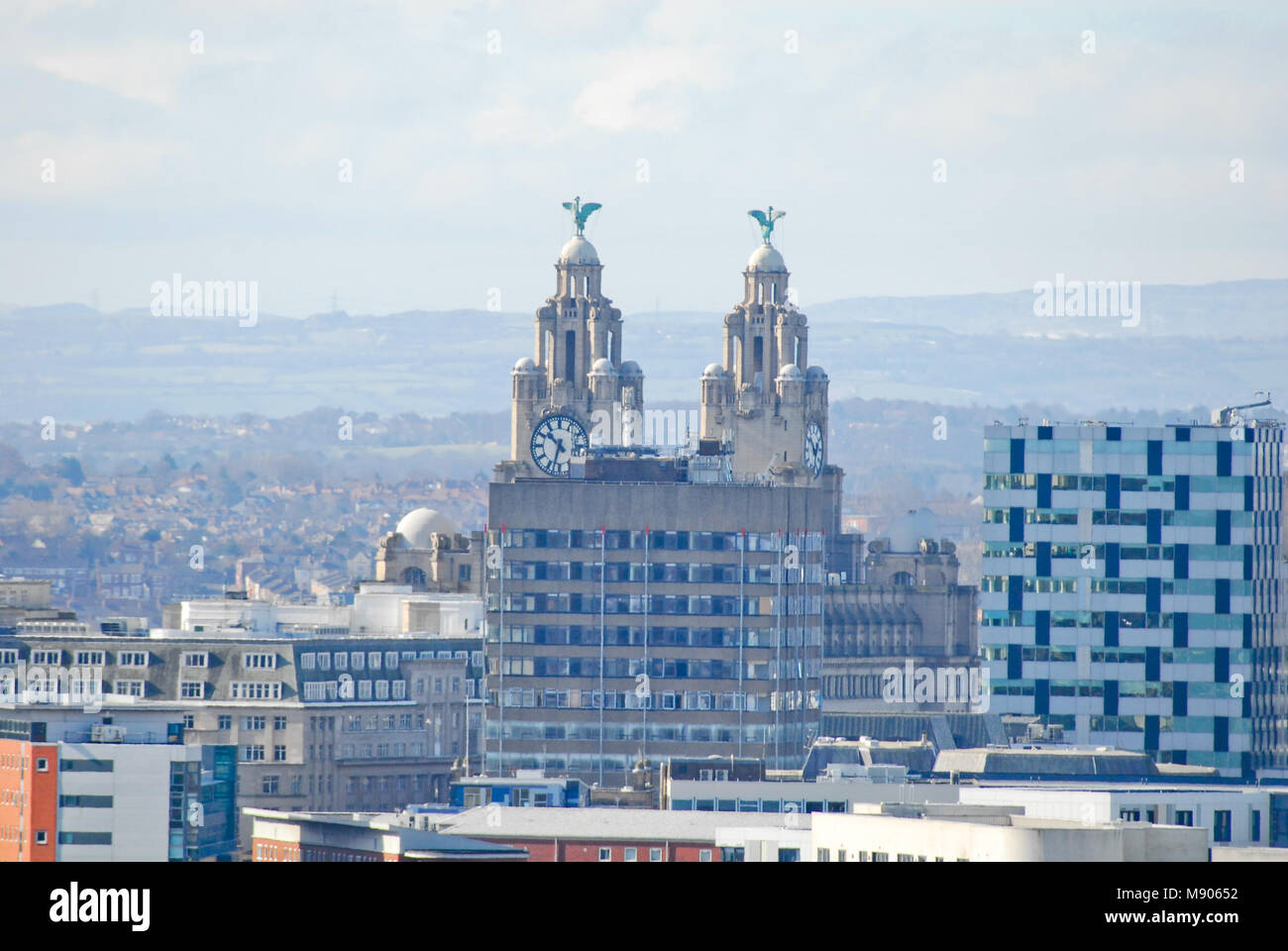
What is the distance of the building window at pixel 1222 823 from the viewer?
4639 inches

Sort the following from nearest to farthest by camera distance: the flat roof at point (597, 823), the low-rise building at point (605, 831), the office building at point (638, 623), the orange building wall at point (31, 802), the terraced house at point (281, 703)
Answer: the low-rise building at point (605, 831) → the flat roof at point (597, 823) → the orange building wall at point (31, 802) → the office building at point (638, 623) → the terraced house at point (281, 703)

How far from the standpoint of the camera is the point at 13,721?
136 m

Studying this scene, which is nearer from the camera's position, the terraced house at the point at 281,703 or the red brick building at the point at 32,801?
the red brick building at the point at 32,801

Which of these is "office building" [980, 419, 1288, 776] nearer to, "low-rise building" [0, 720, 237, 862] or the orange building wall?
"low-rise building" [0, 720, 237, 862]

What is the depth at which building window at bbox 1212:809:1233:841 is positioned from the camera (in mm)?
117838

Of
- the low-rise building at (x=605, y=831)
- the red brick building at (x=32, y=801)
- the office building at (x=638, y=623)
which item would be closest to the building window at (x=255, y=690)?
the office building at (x=638, y=623)

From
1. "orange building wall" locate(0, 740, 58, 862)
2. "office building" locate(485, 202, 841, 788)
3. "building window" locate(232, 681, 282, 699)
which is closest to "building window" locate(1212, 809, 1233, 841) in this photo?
"orange building wall" locate(0, 740, 58, 862)

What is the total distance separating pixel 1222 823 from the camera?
390 ft

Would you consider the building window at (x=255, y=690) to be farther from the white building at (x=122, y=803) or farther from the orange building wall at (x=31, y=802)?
the orange building wall at (x=31, y=802)

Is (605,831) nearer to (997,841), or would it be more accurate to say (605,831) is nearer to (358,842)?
(358,842)

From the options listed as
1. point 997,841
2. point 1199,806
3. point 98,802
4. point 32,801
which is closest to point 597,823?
point 98,802

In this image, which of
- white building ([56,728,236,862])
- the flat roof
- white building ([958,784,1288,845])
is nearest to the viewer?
the flat roof
